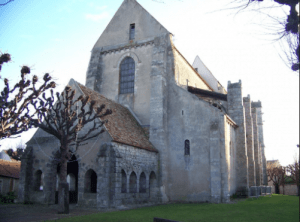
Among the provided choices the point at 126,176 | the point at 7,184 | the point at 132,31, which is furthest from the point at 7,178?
the point at 132,31

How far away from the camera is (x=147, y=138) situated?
20.5 m

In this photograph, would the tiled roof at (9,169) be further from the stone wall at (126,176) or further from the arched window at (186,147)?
the arched window at (186,147)

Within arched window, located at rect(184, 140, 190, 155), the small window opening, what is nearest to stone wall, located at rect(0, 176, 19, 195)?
arched window, located at rect(184, 140, 190, 155)

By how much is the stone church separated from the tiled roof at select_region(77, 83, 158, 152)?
0.09 m

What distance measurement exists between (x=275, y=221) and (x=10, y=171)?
26.1 m

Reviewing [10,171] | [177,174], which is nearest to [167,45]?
[177,174]

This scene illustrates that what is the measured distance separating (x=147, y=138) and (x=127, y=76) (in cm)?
583

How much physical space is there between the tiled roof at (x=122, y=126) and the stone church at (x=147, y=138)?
90mm

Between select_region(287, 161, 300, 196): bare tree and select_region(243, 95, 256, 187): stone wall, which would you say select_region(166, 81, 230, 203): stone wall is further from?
select_region(287, 161, 300, 196): bare tree

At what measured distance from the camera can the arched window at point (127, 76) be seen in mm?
23094

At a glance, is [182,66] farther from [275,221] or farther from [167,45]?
[275,221]

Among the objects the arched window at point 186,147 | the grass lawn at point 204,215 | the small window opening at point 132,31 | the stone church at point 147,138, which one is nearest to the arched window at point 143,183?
the stone church at point 147,138

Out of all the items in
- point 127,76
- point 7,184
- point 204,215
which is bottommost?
point 204,215

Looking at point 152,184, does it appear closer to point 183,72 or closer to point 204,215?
point 204,215
